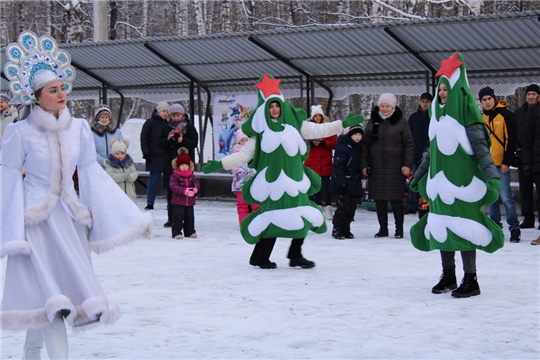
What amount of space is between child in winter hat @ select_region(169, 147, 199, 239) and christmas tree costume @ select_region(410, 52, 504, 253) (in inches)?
186

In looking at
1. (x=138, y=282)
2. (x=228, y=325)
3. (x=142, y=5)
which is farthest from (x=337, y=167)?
(x=142, y=5)

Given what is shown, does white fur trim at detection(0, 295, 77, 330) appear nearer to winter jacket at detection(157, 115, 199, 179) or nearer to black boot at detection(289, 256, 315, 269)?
black boot at detection(289, 256, 315, 269)

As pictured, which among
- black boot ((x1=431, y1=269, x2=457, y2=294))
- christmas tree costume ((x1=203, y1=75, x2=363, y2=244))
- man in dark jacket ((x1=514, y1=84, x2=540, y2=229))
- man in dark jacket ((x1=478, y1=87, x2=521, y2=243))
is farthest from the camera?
man in dark jacket ((x1=514, y1=84, x2=540, y2=229))

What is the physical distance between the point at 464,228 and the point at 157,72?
10747mm

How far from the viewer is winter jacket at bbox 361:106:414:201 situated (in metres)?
11.2

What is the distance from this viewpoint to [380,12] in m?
27.1

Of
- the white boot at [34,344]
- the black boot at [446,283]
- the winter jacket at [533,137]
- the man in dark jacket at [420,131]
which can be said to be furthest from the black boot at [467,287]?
the man in dark jacket at [420,131]

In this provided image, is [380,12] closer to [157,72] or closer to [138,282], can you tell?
[157,72]

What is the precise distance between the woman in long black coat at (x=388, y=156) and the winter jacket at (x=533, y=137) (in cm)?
133

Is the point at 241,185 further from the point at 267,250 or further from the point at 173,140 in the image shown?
the point at 267,250

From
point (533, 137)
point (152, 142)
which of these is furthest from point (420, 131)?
point (152, 142)

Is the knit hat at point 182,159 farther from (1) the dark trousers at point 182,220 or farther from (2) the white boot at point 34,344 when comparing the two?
(2) the white boot at point 34,344

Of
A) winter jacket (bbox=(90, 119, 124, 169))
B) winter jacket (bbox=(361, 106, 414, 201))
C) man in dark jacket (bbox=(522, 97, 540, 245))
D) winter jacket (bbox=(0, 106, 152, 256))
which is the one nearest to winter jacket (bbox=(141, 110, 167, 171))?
winter jacket (bbox=(90, 119, 124, 169))

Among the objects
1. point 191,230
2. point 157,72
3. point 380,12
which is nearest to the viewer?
point 191,230
